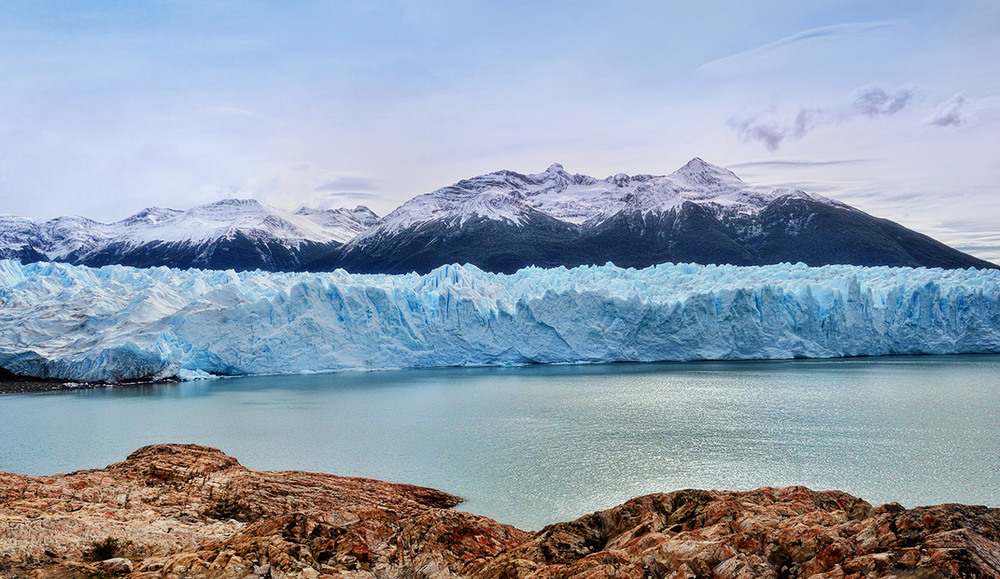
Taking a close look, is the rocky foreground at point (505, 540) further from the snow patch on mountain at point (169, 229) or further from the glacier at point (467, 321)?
the snow patch on mountain at point (169, 229)

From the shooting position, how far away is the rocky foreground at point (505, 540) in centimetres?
318

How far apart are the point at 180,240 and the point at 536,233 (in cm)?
4816

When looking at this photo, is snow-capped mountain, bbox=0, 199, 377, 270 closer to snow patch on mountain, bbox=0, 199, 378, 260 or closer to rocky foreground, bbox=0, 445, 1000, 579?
snow patch on mountain, bbox=0, 199, 378, 260

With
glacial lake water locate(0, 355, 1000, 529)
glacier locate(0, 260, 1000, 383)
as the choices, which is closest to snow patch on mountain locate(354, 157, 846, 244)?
glacier locate(0, 260, 1000, 383)

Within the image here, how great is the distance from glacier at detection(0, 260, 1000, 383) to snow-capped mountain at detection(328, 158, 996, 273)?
39.9 meters

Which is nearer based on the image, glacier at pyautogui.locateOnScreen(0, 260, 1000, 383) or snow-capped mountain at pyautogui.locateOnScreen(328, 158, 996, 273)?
glacier at pyautogui.locateOnScreen(0, 260, 1000, 383)

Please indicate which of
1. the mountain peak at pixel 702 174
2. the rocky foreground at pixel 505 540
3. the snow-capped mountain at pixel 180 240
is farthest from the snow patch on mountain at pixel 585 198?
the rocky foreground at pixel 505 540

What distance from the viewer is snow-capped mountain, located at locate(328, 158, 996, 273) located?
69.2 metres

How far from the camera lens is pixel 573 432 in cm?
1261

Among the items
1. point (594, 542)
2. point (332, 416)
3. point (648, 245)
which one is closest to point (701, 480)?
point (594, 542)

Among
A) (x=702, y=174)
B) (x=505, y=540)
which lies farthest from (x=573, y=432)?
(x=702, y=174)

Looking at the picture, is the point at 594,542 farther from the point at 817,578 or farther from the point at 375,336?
the point at 375,336

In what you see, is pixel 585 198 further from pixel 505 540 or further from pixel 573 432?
pixel 505 540

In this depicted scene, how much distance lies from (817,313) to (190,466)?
24964 millimetres
